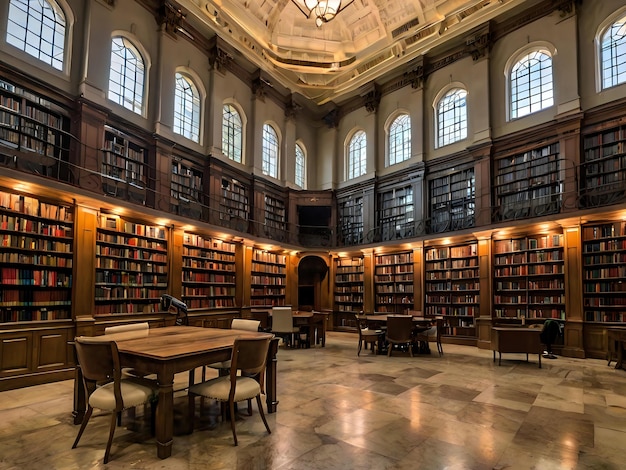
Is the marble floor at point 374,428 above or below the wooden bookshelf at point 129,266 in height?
below

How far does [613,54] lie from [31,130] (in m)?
11.2

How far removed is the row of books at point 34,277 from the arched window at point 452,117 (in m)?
9.40

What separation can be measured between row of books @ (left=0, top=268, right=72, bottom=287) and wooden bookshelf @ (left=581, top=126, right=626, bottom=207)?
9352 millimetres

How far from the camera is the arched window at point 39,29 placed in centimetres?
628

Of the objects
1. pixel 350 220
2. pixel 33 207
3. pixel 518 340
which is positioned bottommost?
pixel 518 340

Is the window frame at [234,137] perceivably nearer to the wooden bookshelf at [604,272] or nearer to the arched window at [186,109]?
the arched window at [186,109]

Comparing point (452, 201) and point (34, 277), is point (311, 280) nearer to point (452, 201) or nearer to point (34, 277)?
point (452, 201)

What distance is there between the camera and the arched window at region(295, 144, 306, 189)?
13.2 meters

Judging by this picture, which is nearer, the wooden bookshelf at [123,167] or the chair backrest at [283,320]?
the wooden bookshelf at [123,167]

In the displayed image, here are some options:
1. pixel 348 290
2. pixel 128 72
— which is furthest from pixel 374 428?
pixel 128 72

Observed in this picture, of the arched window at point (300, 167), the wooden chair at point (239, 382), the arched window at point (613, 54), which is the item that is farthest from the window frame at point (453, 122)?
the wooden chair at point (239, 382)

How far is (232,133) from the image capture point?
11016mm

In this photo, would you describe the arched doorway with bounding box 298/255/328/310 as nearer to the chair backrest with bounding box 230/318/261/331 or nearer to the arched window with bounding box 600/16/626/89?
the chair backrest with bounding box 230/318/261/331

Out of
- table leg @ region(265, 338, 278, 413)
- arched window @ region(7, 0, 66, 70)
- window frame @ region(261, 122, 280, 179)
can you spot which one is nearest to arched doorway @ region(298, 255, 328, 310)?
window frame @ region(261, 122, 280, 179)
